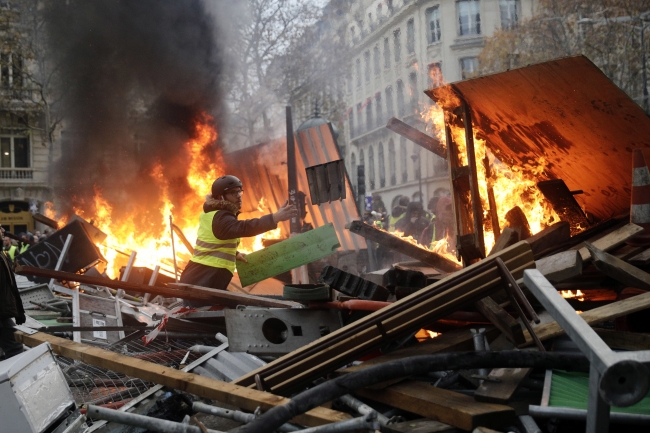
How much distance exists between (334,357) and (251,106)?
81.9ft

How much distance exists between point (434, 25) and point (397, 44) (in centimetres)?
360

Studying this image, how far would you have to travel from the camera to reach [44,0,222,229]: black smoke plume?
16469mm

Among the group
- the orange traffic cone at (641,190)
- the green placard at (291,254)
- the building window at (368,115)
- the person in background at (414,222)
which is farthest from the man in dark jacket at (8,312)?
the building window at (368,115)

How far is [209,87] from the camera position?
17562 millimetres

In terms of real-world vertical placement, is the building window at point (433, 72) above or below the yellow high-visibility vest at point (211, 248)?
above

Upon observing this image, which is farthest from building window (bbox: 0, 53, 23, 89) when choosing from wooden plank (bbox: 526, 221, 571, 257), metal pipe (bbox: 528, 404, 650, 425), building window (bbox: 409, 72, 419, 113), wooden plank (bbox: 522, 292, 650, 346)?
metal pipe (bbox: 528, 404, 650, 425)

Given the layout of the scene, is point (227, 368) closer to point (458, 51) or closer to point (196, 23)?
point (196, 23)

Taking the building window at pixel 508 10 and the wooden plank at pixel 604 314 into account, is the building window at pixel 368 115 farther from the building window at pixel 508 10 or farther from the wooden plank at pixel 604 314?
the wooden plank at pixel 604 314

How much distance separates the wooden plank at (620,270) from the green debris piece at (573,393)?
0.94 m

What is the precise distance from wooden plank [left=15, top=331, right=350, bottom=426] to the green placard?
1946mm

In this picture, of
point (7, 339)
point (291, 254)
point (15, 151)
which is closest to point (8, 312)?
point (7, 339)

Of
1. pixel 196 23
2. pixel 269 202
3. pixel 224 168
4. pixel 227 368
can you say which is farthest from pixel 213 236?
pixel 196 23

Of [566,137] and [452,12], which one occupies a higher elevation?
[452,12]

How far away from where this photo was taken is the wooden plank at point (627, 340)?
10.8 feet
